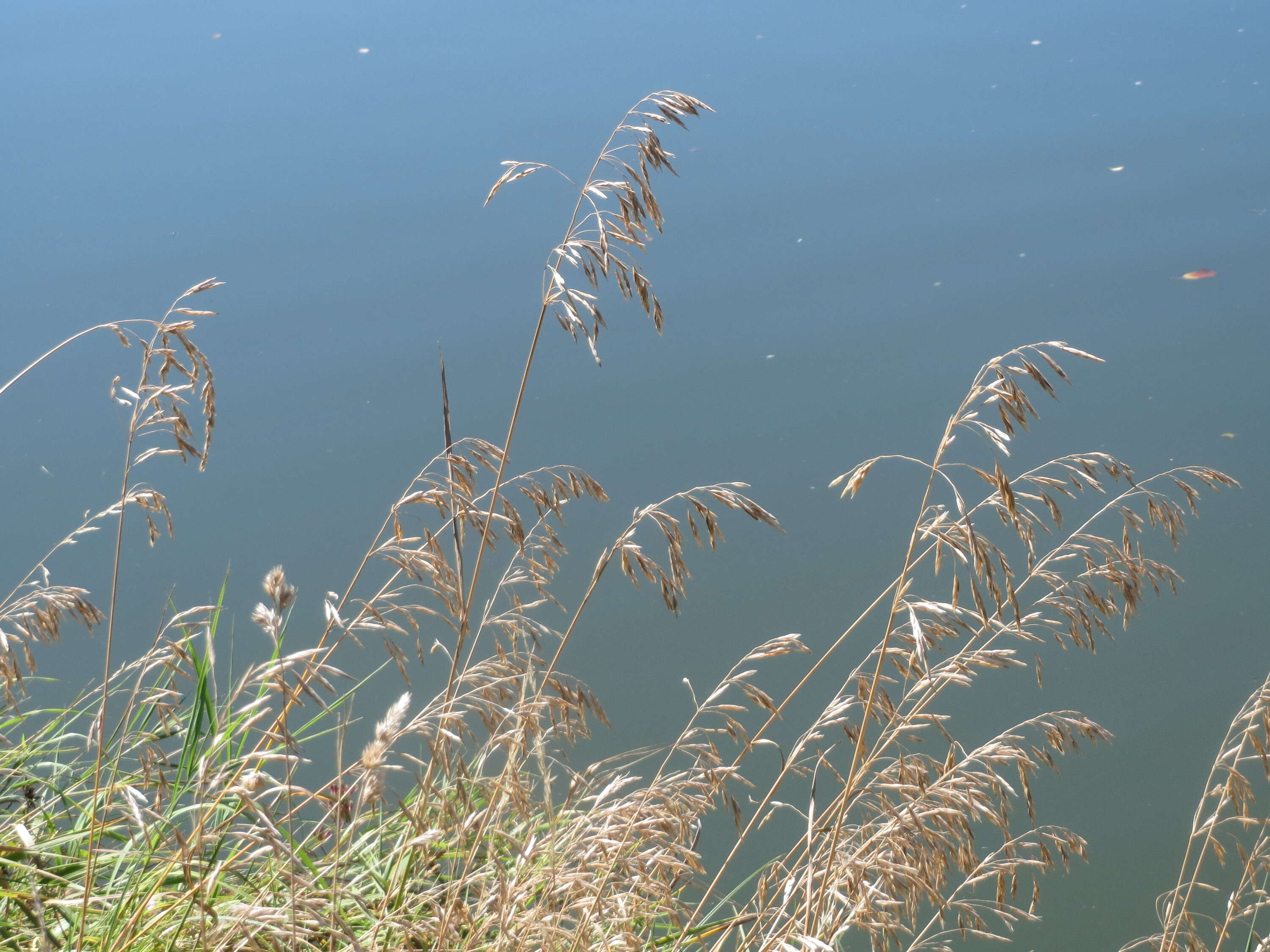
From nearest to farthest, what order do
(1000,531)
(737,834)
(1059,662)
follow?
(737,834) < (1059,662) < (1000,531)

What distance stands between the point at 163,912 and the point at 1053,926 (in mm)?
1861

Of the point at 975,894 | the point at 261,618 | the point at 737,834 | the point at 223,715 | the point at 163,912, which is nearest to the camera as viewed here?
the point at 261,618

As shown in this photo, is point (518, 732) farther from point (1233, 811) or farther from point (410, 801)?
point (1233, 811)

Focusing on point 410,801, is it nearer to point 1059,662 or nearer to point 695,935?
point 695,935

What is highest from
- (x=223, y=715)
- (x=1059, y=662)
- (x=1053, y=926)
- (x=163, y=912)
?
(x=163, y=912)

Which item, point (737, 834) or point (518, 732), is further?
point (737, 834)

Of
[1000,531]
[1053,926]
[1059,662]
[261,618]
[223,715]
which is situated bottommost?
[1053,926]

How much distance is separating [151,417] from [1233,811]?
8.16ft

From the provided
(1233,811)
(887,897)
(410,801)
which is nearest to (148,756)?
(410,801)

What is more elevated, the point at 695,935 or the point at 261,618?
the point at 261,618

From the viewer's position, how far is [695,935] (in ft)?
5.31

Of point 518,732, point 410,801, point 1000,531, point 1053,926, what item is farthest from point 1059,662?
point 518,732

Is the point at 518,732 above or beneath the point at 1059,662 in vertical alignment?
above

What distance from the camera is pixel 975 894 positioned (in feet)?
7.18
